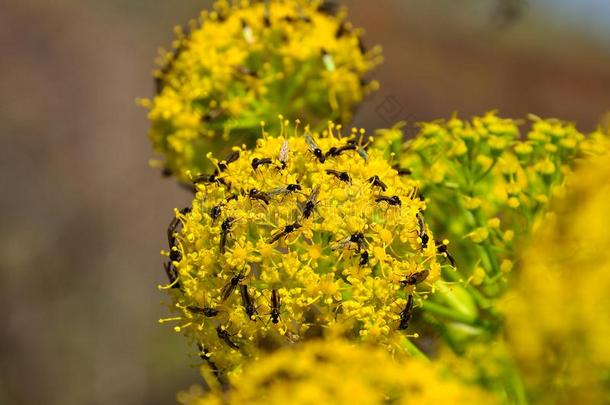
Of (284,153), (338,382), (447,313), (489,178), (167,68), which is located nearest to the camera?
(338,382)

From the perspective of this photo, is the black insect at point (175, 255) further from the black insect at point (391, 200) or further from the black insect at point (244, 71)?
the black insect at point (244, 71)

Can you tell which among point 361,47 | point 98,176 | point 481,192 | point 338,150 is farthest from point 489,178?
point 98,176

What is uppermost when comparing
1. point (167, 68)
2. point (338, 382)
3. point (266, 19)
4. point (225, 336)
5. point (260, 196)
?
point (266, 19)

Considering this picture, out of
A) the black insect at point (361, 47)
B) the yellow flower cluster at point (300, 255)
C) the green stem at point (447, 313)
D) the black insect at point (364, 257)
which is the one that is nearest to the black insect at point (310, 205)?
the yellow flower cluster at point (300, 255)

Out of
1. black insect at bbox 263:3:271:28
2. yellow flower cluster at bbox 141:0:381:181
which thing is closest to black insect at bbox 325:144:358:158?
yellow flower cluster at bbox 141:0:381:181

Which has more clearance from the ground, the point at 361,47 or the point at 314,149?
the point at 361,47

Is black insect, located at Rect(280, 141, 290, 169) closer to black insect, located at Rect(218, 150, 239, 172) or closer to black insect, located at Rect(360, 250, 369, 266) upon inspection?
black insect, located at Rect(218, 150, 239, 172)

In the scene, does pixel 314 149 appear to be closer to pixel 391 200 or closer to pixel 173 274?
pixel 391 200
